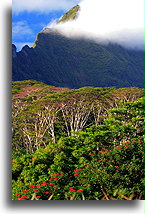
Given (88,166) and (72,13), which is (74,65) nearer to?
(72,13)

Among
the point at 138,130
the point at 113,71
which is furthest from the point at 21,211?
the point at 113,71

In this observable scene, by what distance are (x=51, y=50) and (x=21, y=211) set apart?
15.0m

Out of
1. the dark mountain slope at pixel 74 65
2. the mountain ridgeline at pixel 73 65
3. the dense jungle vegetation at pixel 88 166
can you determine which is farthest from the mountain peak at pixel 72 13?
the dark mountain slope at pixel 74 65

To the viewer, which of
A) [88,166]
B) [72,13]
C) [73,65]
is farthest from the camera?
[73,65]

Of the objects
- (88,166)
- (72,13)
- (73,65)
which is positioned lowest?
(88,166)

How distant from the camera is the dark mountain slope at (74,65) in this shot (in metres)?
13.3

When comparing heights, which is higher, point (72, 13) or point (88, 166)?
point (72, 13)

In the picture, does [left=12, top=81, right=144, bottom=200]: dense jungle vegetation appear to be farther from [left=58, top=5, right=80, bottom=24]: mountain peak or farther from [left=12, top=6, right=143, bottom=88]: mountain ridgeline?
[left=12, top=6, right=143, bottom=88]: mountain ridgeline

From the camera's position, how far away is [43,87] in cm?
1172

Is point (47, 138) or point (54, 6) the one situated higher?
point (54, 6)

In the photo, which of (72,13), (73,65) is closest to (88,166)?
(72,13)

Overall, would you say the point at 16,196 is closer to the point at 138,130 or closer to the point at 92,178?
the point at 92,178

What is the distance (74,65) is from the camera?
1521 cm

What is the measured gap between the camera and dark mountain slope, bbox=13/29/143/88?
1326 centimetres
